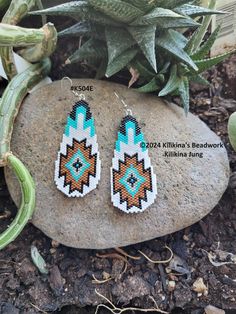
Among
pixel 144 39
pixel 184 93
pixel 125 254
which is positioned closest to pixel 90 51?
pixel 144 39

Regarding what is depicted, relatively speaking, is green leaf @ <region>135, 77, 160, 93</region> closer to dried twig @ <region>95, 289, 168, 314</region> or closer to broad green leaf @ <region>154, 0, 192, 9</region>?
broad green leaf @ <region>154, 0, 192, 9</region>

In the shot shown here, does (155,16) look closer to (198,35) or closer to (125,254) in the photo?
(198,35)

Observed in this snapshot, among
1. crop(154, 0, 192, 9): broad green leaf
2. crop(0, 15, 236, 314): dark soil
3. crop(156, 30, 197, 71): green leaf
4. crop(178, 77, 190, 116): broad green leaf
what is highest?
crop(154, 0, 192, 9): broad green leaf

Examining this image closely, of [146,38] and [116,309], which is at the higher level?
[146,38]

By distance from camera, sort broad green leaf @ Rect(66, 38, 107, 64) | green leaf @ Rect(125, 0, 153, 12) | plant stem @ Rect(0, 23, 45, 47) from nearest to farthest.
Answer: plant stem @ Rect(0, 23, 45, 47) < green leaf @ Rect(125, 0, 153, 12) < broad green leaf @ Rect(66, 38, 107, 64)

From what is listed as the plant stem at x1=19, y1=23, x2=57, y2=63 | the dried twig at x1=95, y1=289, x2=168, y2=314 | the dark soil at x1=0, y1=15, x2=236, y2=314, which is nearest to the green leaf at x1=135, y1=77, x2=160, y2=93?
the plant stem at x1=19, y1=23, x2=57, y2=63

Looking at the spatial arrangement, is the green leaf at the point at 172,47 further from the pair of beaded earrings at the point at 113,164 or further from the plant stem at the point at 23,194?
the plant stem at the point at 23,194

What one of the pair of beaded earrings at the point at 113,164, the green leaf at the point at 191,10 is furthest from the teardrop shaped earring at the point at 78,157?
the green leaf at the point at 191,10
